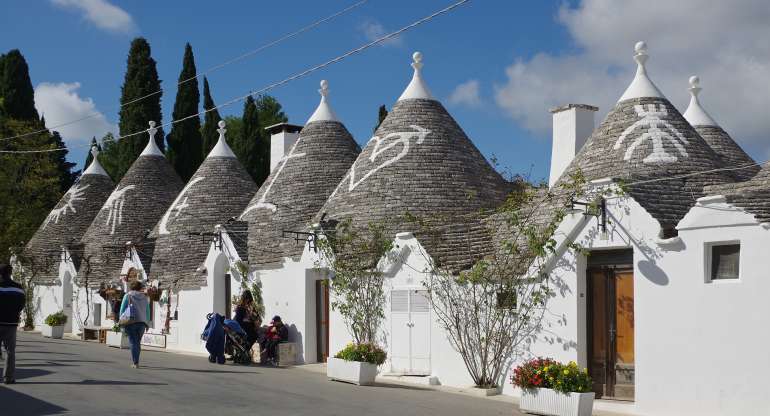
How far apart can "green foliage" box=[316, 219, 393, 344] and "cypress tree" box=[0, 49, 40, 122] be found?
3433cm

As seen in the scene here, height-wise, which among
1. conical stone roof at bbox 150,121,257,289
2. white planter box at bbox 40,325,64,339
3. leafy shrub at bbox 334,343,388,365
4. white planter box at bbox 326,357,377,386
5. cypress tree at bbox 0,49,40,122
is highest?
cypress tree at bbox 0,49,40,122

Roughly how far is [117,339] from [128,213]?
33.0 ft

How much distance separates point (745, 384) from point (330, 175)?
15215 mm

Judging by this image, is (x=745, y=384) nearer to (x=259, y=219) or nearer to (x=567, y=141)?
(x=567, y=141)

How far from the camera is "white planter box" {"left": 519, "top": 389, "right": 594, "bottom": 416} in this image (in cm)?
1295

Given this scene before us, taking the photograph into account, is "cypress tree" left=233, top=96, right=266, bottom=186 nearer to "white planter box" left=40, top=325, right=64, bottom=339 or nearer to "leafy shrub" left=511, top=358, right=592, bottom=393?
"white planter box" left=40, top=325, right=64, bottom=339

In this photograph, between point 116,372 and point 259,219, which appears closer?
point 116,372

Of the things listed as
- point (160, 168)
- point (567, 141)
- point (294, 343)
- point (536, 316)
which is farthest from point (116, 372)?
point (160, 168)

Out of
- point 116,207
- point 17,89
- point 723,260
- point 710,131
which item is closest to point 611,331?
point 723,260

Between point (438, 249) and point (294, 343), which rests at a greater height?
point (438, 249)

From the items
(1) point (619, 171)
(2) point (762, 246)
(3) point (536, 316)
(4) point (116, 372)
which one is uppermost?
(1) point (619, 171)

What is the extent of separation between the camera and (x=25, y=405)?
1187cm

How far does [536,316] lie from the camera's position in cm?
1558

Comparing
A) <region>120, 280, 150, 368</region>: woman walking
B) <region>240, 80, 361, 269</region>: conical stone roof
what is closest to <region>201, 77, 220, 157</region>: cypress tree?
<region>240, 80, 361, 269</region>: conical stone roof
